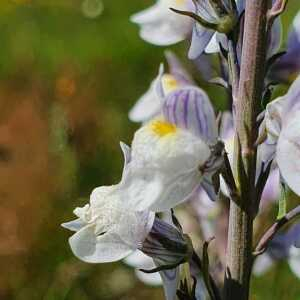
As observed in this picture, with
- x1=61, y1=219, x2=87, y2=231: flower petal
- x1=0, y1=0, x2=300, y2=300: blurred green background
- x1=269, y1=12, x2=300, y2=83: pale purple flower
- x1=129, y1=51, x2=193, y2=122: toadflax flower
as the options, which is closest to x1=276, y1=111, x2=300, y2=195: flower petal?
x1=61, y1=219, x2=87, y2=231: flower petal

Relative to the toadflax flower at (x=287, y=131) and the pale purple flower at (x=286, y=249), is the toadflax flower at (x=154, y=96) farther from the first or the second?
the toadflax flower at (x=287, y=131)

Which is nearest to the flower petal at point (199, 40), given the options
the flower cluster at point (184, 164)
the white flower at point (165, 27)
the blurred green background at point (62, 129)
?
the flower cluster at point (184, 164)

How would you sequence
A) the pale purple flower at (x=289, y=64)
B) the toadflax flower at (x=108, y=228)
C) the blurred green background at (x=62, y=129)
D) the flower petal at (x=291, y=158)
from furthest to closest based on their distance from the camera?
the blurred green background at (x=62, y=129) → the pale purple flower at (x=289, y=64) → the toadflax flower at (x=108, y=228) → the flower petal at (x=291, y=158)

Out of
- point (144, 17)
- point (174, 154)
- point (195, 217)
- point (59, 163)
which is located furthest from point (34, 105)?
point (174, 154)

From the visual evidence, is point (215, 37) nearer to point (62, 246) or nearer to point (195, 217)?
point (195, 217)

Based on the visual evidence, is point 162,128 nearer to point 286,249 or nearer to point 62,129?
point 286,249

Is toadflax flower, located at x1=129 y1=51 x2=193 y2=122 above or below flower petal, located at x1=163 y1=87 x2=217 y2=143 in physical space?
below

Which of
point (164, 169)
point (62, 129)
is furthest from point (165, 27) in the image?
point (62, 129)

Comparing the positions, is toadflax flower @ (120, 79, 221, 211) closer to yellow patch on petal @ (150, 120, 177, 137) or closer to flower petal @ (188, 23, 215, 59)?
yellow patch on petal @ (150, 120, 177, 137)
